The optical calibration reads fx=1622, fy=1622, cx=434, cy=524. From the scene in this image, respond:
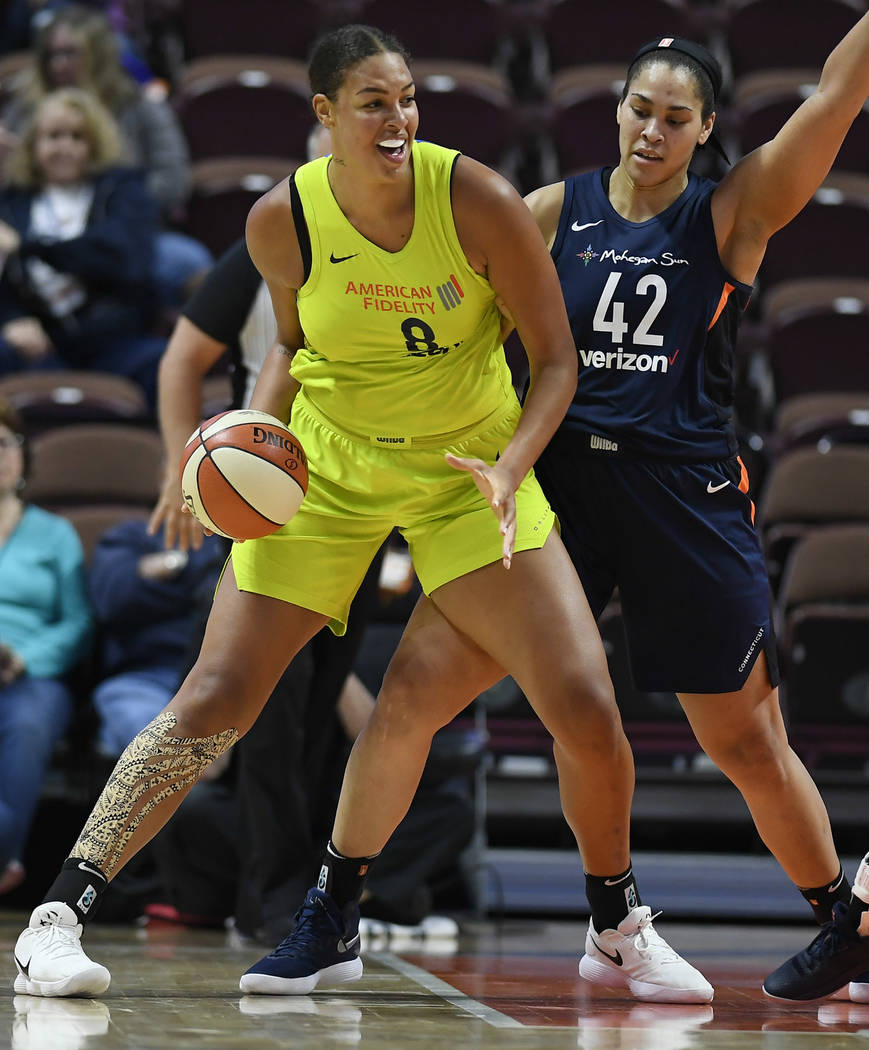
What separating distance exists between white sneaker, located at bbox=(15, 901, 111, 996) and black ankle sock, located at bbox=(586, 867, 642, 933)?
3.48 feet

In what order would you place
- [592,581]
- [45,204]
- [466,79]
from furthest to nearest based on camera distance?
1. [466,79]
2. [45,204]
3. [592,581]

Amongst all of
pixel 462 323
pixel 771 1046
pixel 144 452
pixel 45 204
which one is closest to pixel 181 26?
pixel 45 204

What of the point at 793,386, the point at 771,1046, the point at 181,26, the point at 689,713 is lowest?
the point at 771,1046

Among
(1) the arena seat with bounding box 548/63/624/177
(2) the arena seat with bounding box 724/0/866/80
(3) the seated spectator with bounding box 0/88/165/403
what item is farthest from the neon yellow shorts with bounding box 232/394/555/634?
(2) the arena seat with bounding box 724/0/866/80

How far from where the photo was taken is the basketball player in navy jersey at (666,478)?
11.1ft

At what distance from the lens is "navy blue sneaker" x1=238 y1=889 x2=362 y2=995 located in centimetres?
341

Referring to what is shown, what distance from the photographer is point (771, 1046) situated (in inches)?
114

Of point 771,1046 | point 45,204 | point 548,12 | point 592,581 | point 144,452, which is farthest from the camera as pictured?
point 548,12

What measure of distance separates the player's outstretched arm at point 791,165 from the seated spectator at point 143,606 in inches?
99.2

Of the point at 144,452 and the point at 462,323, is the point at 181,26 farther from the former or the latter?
the point at 462,323

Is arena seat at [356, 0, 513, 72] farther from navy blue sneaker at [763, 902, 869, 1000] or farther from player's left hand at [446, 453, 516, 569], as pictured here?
navy blue sneaker at [763, 902, 869, 1000]

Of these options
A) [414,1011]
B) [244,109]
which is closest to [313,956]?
[414,1011]

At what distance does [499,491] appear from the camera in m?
3.00

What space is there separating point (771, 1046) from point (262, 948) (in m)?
2.02
